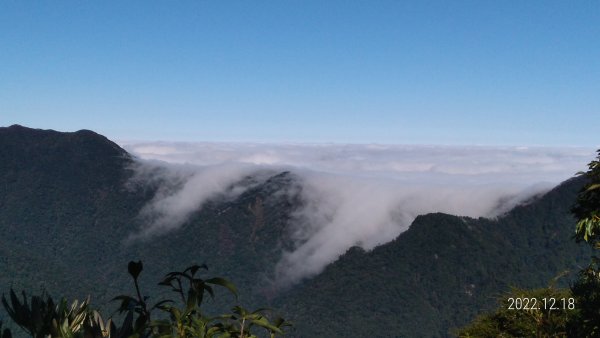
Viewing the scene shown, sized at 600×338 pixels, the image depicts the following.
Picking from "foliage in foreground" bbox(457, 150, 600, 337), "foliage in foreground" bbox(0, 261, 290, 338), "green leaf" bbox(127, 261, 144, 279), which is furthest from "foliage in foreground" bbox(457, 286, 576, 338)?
"green leaf" bbox(127, 261, 144, 279)

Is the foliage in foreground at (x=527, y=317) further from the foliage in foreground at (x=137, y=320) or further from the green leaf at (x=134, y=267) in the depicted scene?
the green leaf at (x=134, y=267)

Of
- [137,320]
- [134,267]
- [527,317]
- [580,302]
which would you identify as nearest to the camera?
[134,267]

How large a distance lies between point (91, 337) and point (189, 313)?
3.30 ft

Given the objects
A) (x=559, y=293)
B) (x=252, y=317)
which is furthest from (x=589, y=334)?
(x=252, y=317)

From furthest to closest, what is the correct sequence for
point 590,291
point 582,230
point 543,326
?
point 543,326 < point 590,291 < point 582,230

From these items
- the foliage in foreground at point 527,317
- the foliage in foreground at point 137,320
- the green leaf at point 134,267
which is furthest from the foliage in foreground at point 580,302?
the green leaf at point 134,267

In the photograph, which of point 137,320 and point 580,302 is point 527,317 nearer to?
point 580,302

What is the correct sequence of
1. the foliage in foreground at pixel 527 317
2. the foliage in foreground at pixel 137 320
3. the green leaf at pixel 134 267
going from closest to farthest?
the green leaf at pixel 134 267, the foliage in foreground at pixel 137 320, the foliage in foreground at pixel 527 317

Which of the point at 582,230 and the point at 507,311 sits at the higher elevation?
the point at 582,230

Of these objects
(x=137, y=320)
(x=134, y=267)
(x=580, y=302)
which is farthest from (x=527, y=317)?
(x=134, y=267)

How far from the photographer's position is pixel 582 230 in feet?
50.4

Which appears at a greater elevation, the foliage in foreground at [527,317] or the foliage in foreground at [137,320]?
the foliage in foreground at [137,320]

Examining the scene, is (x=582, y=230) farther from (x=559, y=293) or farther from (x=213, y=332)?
(x=213, y=332)

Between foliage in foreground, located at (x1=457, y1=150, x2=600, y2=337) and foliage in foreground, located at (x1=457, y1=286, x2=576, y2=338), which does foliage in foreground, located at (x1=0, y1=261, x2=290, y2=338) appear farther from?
foliage in foreground, located at (x1=457, y1=286, x2=576, y2=338)
